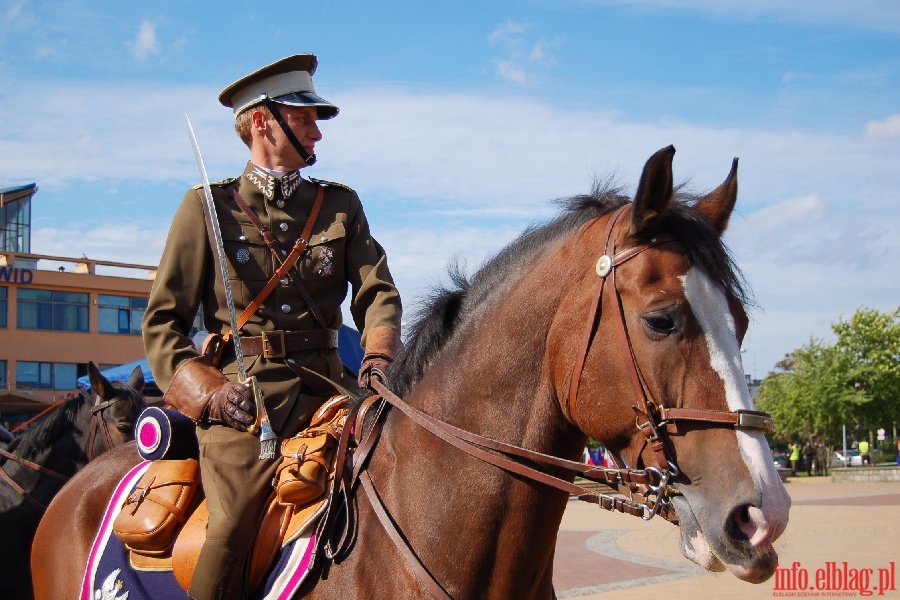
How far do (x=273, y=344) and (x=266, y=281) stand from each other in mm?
287

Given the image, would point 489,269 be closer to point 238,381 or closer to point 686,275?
point 686,275

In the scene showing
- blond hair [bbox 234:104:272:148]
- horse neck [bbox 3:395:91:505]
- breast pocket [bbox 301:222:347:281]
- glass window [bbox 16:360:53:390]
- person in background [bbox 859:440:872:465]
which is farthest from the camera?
glass window [bbox 16:360:53:390]

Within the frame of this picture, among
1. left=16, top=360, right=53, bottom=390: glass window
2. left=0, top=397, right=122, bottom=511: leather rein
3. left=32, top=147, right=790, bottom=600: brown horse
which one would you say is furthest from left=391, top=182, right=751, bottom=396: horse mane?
left=16, top=360, right=53, bottom=390: glass window

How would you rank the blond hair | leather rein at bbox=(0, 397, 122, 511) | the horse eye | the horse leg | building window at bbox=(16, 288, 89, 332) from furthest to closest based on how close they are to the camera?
1. building window at bbox=(16, 288, 89, 332)
2. leather rein at bbox=(0, 397, 122, 511)
3. the horse leg
4. the blond hair
5. the horse eye

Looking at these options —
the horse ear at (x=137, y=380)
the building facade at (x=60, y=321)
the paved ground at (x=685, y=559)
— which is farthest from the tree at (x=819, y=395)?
the horse ear at (x=137, y=380)

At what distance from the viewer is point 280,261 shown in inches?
149

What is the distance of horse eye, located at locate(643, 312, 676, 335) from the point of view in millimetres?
2629

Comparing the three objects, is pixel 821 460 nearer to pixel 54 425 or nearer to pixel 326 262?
pixel 54 425

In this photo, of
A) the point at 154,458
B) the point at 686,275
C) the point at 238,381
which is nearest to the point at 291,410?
the point at 238,381

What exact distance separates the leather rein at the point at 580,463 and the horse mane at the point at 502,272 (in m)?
0.10

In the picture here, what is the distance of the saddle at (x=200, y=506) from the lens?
130 inches

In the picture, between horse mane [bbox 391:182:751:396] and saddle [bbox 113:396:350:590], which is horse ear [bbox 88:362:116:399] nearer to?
saddle [bbox 113:396:350:590]

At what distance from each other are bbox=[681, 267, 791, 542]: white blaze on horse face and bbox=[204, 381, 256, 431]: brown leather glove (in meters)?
1.68

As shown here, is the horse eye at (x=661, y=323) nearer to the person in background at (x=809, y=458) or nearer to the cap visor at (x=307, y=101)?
the cap visor at (x=307, y=101)
